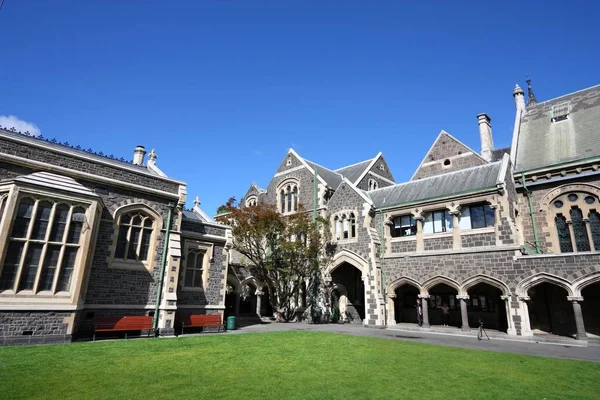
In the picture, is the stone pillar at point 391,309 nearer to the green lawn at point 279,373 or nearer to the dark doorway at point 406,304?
the dark doorway at point 406,304

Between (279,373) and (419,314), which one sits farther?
(419,314)

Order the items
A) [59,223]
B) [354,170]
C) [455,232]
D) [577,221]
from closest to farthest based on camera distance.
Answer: [59,223], [577,221], [455,232], [354,170]

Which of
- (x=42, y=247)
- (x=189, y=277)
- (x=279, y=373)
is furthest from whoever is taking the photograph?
(x=189, y=277)

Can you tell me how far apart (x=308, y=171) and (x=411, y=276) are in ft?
39.7

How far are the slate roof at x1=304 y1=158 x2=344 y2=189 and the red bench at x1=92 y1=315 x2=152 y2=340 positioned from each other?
17.4m

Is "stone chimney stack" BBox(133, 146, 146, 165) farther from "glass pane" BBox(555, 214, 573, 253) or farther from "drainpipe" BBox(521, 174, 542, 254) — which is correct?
"glass pane" BBox(555, 214, 573, 253)

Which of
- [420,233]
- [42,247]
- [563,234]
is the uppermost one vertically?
[420,233]

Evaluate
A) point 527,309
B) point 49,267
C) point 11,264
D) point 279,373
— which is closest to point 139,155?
point 49,267

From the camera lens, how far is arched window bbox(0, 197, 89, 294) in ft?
38.2

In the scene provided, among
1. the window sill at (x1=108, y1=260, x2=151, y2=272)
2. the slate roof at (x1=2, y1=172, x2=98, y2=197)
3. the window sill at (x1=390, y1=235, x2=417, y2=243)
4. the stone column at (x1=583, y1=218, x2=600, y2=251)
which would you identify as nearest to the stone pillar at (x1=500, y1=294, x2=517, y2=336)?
the stone column at (x1=583, y1=218, x2=600, y2=251)

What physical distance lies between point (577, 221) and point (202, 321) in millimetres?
19774

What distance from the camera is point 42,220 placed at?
12258 mm

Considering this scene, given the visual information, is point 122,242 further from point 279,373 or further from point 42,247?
point 279,373

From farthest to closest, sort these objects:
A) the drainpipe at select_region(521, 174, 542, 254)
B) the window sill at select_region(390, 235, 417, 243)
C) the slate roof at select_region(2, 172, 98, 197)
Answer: the window sill at select_region(390, 235, 417, 243) < the drainpipe at select_region(521, 174, 542, 254) < the slate roof at select_region(2, 172, 98, 197)
